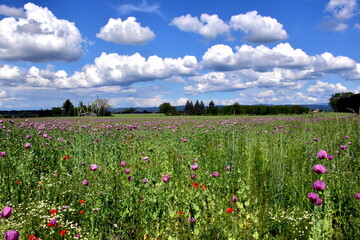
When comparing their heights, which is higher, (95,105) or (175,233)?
(95,105)

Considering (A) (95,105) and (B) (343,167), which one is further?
(A) (95,105)

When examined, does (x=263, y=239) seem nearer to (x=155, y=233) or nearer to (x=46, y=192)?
(x=155, y=233)

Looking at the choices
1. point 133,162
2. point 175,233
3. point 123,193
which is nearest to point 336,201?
point 175,233

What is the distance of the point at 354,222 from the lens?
3029mm

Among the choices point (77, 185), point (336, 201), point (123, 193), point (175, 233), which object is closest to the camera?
point (175, 233)

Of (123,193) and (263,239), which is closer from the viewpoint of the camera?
(263,239)

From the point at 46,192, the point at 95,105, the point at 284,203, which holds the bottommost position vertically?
the point at 284,203

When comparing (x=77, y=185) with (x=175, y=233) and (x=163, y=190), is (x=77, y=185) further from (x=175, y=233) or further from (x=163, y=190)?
(x=175, y=233)

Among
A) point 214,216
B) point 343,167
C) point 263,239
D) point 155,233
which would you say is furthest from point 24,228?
point 343,167

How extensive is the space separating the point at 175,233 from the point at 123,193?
3.05 feet

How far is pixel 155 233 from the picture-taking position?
293cm

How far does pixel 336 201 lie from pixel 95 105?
4.26 m

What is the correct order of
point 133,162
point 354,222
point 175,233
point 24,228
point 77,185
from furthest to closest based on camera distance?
point 133,162, point 77,185, point 354,222, point 175,233, point 24,228

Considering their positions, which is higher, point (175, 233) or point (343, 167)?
point (343, 167)
